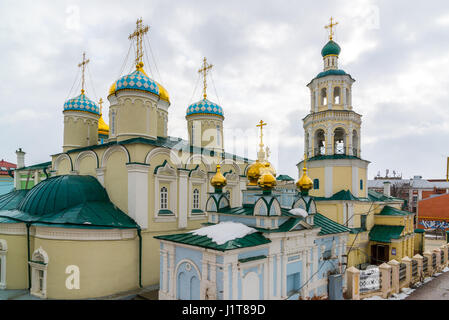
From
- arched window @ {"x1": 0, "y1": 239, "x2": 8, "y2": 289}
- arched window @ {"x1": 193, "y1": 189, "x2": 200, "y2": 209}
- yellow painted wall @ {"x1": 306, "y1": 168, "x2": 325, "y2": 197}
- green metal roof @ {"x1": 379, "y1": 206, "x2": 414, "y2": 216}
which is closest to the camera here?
arched window @ {"x1": 0, "y1": 239, "x2": 8, "y2": 289}

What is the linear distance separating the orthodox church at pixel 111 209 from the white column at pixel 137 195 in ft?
0.14

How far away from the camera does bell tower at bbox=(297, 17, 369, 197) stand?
15445mm

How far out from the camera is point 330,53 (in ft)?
54.2

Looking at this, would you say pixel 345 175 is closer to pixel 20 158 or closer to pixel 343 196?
pixel 343 196

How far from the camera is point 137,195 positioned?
1129 cm

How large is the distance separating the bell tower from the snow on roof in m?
8.98

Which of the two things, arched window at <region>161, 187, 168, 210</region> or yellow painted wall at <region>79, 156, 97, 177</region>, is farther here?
yellow painted wall at <region>79, 156, 97, 177</region>

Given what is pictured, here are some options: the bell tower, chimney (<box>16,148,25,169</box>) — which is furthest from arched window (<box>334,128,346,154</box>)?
chimney (<box>16,148,25,169</box>)

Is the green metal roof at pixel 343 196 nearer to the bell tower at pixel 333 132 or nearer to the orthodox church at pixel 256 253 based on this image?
the bell tower at pixel 333 132

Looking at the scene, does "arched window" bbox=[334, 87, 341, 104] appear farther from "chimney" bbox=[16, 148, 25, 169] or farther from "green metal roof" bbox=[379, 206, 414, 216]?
"chimney" bbox=[16, 148, 25, 169]

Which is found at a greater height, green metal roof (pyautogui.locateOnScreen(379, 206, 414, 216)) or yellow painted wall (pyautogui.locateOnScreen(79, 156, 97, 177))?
yellow painted wall (pyautogui.locateOnScreen(79, 156, 97, 177))

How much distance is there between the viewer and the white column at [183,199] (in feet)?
42.1

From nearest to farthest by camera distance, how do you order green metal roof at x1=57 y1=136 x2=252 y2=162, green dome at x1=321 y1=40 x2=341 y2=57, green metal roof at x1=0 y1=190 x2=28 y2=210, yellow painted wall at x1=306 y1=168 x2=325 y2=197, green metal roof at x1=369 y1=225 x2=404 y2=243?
green metal roof at x1=57 y1=136 x2=252 y2=162
green metal roof at x1=0 y1=190 x2=28 y2=210
green metal roof at x1=369 y1=225 x2=404 y2=243
yellow painted wall at x1=306 y1=168 x2=325 y2=197
green dome at x1=321 y1=40 x2=341 y2=57

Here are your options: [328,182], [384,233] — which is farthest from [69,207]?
[384,233]
